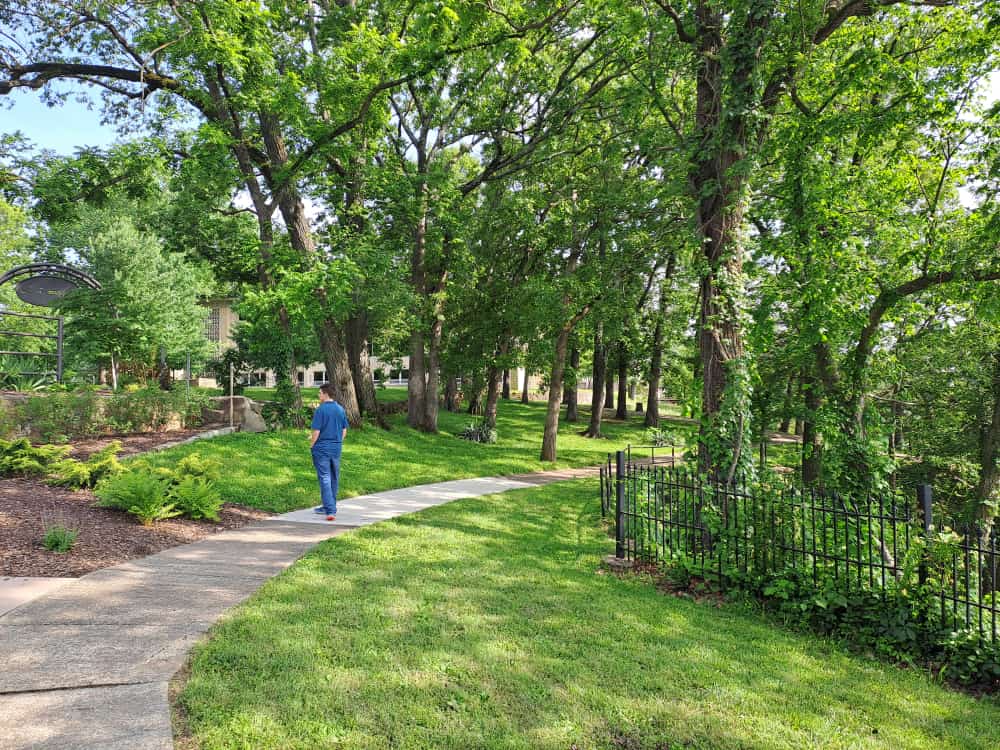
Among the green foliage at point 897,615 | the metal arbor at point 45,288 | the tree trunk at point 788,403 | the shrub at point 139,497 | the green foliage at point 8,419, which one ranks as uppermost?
the metal arbor at point 45,288

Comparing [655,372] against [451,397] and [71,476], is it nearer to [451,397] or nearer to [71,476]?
[451,397]

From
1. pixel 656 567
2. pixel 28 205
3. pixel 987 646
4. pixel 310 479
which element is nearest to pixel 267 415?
pixel 310 479

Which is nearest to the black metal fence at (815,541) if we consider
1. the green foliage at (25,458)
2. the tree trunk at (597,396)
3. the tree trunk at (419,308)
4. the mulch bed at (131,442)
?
the green foliage at (25,458)

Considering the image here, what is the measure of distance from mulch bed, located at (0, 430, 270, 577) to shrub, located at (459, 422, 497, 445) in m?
12.4

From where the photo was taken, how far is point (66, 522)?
661 cm

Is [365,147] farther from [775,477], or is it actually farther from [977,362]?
[977,362]

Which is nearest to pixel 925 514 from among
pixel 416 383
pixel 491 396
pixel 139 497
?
pixel 139 497

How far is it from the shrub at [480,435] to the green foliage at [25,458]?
43.2 feet

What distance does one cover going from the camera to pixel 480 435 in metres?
21.0

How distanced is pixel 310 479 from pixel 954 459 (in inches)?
560

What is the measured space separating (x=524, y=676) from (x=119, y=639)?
2893mm

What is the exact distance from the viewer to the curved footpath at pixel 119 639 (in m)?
2.94

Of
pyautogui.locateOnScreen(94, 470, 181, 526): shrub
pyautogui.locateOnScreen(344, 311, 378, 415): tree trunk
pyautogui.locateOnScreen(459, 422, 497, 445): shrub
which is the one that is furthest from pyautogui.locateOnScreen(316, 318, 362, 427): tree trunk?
pyautogui.locateOnScreen(94, 470, 181, 526): shrub

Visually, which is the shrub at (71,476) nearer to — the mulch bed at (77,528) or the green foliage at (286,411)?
the mulch bed at (77,528)
